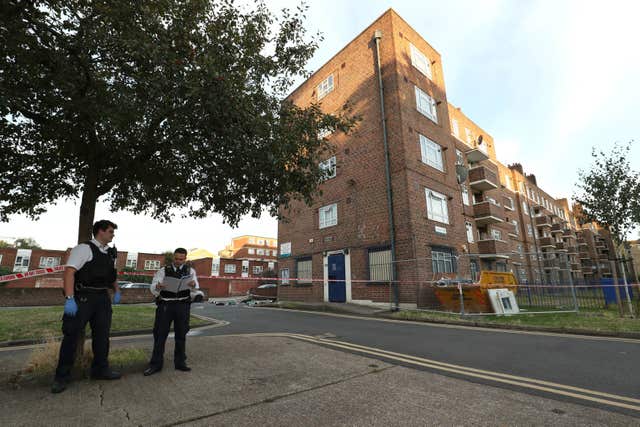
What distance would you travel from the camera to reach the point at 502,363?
4801mm

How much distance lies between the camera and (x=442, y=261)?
Result: 51.9 feet

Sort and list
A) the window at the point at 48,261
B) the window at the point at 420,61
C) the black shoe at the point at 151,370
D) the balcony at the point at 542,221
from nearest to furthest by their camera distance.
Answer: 1. the black shoe at the point at 151,370
2. the window at the point at 420,61
3. the balcony at the point at 542,221
4. the window at the point at 48,261

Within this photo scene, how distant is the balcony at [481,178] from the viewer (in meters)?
24.0

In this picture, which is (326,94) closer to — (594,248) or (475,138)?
(475,138)

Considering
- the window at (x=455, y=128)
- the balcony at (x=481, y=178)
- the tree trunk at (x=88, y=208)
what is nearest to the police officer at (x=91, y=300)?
the tree trunk at (x=88, y=208)

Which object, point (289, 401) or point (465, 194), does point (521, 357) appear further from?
point (465, 194)

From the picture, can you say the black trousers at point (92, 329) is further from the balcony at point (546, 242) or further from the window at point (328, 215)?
the balcony at point (546, 242)

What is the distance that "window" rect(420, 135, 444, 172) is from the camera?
1733cm

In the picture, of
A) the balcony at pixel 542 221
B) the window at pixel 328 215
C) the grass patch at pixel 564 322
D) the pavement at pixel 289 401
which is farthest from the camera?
the balcony at pixel 542 221

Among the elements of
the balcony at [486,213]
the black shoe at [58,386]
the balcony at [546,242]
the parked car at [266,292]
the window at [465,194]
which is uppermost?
the window at [465,194]

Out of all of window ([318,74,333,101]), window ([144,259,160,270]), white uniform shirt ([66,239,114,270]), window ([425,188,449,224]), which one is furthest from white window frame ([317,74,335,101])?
window ([144,259,160,270])

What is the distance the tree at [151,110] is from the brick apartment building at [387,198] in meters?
A: 8.18

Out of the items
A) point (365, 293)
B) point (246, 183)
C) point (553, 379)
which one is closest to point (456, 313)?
point (365, 293)

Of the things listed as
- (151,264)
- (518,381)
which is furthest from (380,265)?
(151,264)
